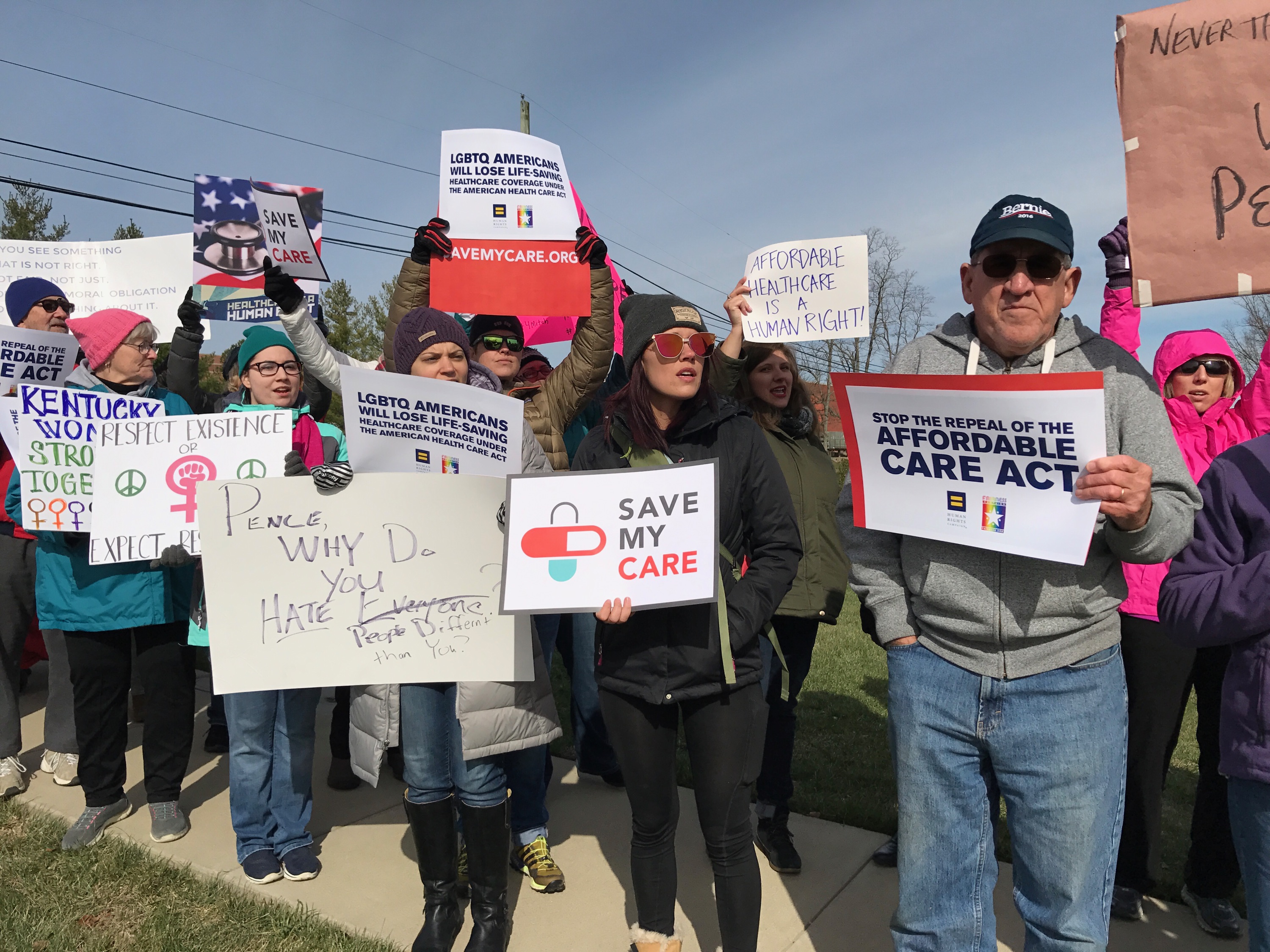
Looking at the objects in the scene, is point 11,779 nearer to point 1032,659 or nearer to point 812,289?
point 812,289

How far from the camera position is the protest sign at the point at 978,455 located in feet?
6.18

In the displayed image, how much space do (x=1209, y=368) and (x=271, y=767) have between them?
4.26 meters

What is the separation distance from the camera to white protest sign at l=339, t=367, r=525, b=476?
2875 mm

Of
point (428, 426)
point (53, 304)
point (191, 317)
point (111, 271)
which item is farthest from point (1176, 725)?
point (111, 271)

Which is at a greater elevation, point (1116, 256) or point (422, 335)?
point (1116, 256)

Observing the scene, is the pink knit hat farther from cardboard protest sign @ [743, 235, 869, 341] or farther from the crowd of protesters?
cardboard protest sign @ [743, 235, 869, 341]

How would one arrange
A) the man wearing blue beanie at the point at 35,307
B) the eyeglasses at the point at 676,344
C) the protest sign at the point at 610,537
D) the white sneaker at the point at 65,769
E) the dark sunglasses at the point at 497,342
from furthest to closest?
the man wearing blue beanie at the point at 35,307, the white sneaker at the point at 65,769, the dark sunglasses at the point at 497,342, the eyeglasses at the point at 676,344, the protest sign at the point at 610,537

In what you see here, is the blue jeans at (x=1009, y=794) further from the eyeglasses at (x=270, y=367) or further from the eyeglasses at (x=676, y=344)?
the eyeglasses at (x=270, y=367)

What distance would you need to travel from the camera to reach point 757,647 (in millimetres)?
2713

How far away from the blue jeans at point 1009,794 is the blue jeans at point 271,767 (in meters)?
2.60

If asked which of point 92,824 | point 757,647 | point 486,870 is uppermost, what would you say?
point 757,647

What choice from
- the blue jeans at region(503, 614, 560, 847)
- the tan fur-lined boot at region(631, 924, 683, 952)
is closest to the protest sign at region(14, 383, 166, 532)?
the blue jeans at region(503, 614, 560, 847)

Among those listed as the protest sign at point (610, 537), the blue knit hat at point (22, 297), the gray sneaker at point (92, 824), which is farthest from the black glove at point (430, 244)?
the gray sneaker at point (92, 824)

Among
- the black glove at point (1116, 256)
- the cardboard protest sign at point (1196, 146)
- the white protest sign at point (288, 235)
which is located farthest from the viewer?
the white protest sign at point (288, 235)
